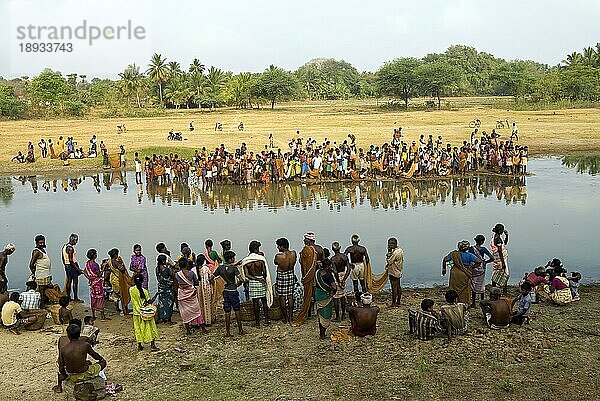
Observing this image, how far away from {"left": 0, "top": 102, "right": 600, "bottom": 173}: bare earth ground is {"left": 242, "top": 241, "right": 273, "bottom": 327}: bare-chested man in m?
21.8

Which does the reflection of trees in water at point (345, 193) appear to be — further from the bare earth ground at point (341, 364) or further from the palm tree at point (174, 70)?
the palm tree at point (174, 70)

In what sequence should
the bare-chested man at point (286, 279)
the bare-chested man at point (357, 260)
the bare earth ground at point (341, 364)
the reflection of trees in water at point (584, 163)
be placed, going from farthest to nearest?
the reflection of trees in water at point (584, 163) → the bare-chested man at point (357, 260) → the bare-chested man at point (286, 279) → the bare earth ground at point (341, 364)

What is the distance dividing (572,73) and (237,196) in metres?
52.9

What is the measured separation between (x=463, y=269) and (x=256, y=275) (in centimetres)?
325

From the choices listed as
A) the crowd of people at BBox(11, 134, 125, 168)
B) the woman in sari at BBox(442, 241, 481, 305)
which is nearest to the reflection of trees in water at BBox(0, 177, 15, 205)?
the crowd of people at BBox(11, 134, 125, 168)

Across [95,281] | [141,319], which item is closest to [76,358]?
[141,319]

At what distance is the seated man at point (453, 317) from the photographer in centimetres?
870

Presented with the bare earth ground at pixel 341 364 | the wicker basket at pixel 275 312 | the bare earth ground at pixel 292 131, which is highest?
the bare earth ground at pixel 292 131

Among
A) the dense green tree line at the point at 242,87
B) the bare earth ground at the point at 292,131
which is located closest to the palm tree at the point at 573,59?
the dense green tree line at the point at 242,87

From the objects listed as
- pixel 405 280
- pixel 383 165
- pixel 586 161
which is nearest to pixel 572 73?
pixel 586 161

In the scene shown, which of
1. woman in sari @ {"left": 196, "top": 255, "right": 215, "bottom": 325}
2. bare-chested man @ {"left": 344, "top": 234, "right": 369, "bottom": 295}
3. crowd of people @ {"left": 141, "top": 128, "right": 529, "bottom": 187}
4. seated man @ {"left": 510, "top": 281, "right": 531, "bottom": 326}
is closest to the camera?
seated man @ {"left": 510, "top": 281, "right": 531, "bottom": 326}

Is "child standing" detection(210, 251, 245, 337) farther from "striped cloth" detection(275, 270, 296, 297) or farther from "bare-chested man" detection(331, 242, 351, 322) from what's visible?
"bare-chested man" detection(331, 242, 351, 322)

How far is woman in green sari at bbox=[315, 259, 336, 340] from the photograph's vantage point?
905 centimetres

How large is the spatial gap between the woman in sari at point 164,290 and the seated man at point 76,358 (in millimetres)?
2558
